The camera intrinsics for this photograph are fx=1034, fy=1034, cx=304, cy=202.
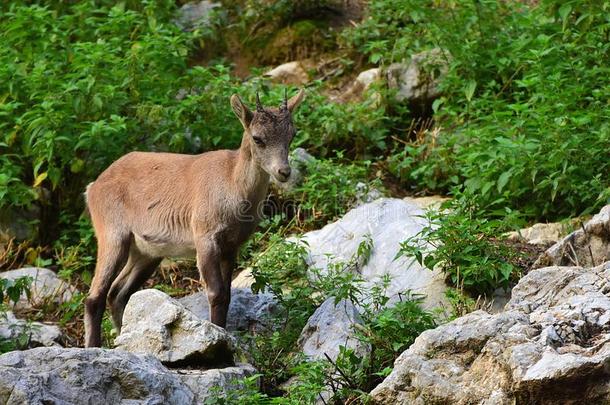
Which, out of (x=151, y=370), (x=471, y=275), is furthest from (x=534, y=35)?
(x=151, y=370)

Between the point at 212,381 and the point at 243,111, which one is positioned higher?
the point at 243,111

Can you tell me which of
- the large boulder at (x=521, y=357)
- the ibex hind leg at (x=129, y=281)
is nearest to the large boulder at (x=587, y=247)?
the large boulder at (x=521, y=357)

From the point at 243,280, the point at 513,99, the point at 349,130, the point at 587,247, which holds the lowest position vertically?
the point at 243,280

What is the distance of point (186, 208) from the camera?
9281 millimetres

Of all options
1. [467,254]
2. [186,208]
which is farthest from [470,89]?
[186,208]

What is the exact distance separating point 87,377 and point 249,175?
11.6 ft

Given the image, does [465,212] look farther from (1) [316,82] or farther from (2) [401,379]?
(1) [316,82]

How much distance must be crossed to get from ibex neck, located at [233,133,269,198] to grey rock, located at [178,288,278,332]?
91 cm

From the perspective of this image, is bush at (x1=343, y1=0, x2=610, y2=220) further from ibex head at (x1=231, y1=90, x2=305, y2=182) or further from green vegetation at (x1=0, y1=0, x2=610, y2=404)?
ibex head at (x1=231, y1=90, x2=305, y2=182)

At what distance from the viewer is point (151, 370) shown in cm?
606

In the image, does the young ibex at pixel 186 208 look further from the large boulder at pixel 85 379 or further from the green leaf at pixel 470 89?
the green leaf at pixel 470 89

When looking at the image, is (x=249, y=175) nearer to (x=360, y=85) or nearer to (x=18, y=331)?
(x=18, y=331)

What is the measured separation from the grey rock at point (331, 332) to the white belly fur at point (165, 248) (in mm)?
1642

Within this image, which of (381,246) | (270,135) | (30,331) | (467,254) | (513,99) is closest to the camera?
(467,254)
